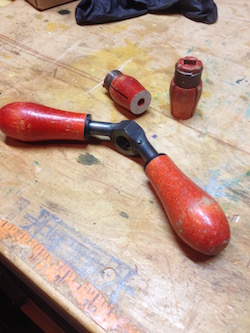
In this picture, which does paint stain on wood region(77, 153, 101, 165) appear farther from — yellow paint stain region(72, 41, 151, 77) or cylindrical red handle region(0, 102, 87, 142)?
yellow paint stain region(72, 41, 151, 77)

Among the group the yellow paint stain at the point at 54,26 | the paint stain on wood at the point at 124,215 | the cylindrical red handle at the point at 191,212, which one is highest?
the yellow paint stain at the point at 54,26

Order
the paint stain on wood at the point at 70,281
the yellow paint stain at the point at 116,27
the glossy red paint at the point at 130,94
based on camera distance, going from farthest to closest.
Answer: the yellow paint stain at the point at 116,27 < the glossy red paint at the point at 130,94 < the paint stain on wood at the point at 70,281

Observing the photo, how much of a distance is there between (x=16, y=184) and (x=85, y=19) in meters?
0.69

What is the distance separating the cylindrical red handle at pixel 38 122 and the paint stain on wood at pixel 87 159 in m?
0.04

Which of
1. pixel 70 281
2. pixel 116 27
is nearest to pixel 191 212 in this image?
pixel 70 281

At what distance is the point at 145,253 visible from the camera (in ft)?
1.72

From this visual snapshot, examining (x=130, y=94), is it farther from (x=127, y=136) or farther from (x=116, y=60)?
(x=116, y=60)

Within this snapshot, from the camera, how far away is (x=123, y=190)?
2.00ft

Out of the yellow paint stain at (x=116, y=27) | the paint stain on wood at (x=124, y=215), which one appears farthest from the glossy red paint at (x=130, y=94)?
the yellow paint stain at (x=116, y=27)

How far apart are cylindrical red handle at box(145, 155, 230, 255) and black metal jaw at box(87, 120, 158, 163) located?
0.18 feet

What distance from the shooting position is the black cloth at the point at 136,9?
1.05 metres

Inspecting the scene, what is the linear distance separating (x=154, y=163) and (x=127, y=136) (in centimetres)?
9

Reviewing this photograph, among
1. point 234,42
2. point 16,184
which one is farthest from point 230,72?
point 16,184

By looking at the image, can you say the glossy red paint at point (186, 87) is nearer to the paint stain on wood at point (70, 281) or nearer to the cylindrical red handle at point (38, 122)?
the cylindrical red handle at point (38, 122)
